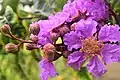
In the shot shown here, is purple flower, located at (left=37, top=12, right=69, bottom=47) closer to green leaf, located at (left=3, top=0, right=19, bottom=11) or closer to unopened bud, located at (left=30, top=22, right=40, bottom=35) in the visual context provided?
unopened bud, located at (left=30, top=22, right=40, bottom=35)

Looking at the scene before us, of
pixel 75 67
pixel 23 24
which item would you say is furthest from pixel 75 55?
pixel 23 24

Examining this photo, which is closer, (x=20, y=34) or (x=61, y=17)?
(x=61, y=17)

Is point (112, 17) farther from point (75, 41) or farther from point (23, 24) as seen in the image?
point (23, 24)

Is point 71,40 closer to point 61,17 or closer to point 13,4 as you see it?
point 61,17

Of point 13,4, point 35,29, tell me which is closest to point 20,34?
point 13,4

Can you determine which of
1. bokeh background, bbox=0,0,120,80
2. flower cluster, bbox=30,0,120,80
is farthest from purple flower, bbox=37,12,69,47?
bokeh background, bbox=0,0,120,80

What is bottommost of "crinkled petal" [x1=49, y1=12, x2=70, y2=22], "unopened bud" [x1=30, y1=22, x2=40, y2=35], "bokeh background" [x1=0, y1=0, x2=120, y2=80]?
"bokeh background" [x1=0, y1=0, x2=120, y2=80]

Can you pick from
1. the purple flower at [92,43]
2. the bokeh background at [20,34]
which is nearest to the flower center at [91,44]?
the purple flower at [92,43]

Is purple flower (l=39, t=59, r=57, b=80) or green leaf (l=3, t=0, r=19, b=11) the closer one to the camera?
purple flower (l=39, t=59, r=57, b=80)
